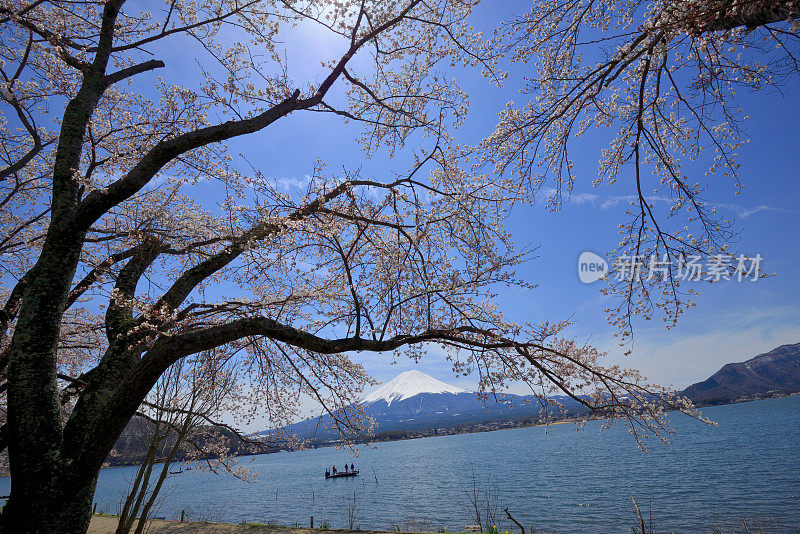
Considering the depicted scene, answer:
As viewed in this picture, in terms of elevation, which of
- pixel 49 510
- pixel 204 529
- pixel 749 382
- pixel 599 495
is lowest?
pixel 599 495

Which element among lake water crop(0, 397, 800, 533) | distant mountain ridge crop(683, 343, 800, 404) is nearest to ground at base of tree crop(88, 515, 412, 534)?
lake water crop(0, 397, 800, 533)

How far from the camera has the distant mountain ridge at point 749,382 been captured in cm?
16369

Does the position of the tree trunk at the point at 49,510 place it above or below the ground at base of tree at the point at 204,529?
above

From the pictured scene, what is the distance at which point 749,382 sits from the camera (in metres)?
179

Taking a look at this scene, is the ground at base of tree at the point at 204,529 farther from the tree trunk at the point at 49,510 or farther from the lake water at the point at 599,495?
the tree trunk at the point at 49,510

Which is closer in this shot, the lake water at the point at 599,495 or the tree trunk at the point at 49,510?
Result: the tree trunk at the point at 49,510

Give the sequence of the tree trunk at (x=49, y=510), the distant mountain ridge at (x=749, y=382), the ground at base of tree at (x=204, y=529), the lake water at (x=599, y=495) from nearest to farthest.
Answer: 1. the tree trunk at (x=49, y=510)
2. the ground at base of tree at (x=204, y=529)
3. the lake water at (x=599, y=495)
4. the distant mountain ridge at (x=749, y=382)

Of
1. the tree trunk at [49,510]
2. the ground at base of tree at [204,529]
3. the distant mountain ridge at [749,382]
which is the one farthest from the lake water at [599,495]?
the distant mountain ridge at [749,382]

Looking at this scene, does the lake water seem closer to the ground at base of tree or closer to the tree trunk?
the ground at base of tree

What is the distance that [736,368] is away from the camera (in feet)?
639

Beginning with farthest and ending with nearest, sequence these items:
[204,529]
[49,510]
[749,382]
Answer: [749,382] < [204,529] < [49,510]

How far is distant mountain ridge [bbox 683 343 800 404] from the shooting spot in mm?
163688

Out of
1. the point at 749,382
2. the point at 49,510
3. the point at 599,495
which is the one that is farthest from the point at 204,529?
the point at 749,382

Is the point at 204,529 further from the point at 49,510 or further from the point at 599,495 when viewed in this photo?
the point at 599,495
